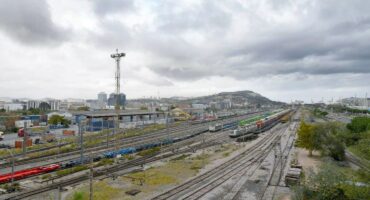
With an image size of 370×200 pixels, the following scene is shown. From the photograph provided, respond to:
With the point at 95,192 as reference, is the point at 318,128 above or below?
above

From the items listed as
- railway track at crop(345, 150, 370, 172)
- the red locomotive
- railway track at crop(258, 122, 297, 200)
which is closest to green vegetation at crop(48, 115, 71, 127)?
the red locomotive

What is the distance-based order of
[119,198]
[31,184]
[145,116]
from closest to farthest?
1. [119,198]
2. [31,184]
3. [145,116]

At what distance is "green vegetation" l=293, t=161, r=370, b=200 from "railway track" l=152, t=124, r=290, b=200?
7549 millimetres

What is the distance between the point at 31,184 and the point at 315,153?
120ft

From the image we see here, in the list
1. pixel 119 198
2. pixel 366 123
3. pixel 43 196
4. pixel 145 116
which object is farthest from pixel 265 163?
pixel 145 116

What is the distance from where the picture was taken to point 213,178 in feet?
96.2

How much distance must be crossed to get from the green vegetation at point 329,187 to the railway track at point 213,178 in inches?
297

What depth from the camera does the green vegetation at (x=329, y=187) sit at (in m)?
17.9

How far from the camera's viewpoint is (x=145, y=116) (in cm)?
10838

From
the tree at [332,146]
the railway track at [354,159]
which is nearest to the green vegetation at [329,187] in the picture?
the railway track at [354,159]

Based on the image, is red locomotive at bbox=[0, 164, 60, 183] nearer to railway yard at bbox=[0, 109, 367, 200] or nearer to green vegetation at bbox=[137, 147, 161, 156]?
railway yard at bbox=[0, 109, 367, 200]

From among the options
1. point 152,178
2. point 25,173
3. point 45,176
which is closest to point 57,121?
point 25,173

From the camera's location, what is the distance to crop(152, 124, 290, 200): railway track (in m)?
23.8

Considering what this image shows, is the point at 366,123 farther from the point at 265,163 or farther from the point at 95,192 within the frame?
the point at 95,192
